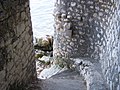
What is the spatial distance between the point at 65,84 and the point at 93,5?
5.74ft

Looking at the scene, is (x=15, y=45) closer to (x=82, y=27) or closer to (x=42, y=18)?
(x=82, y=27)

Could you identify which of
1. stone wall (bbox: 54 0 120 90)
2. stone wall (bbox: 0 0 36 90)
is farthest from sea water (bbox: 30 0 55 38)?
stone wall (bbox: 0 0 36 90)

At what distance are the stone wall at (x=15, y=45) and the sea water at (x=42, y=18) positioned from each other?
523cm

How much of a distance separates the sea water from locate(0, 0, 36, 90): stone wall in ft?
17.2

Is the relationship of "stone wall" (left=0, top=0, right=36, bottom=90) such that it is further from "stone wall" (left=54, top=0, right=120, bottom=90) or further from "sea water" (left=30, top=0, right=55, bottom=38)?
"sea water" (left=30, top=0, right=55, bottom=38)

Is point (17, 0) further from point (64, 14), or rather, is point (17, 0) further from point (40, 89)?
point (64, 14)

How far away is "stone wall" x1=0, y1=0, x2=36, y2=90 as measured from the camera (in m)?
2.70

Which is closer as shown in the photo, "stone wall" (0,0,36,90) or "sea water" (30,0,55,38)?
"stone wall" (0,0,36,90)

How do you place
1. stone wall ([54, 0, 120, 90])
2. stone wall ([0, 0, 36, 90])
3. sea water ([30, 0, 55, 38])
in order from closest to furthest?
stone wall ([0, 0, 36, 90])
stone wall ([54, 0, 120, 90])
sea water ([30, 0, 55, 38])

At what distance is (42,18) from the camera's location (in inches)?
401

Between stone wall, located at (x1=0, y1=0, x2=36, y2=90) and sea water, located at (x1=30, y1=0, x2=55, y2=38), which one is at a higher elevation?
sea water, located at (x1=30, y1=0, x2=55, y2=38)

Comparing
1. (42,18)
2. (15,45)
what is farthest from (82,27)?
(42,18)

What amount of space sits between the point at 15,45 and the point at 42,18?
7.21 m

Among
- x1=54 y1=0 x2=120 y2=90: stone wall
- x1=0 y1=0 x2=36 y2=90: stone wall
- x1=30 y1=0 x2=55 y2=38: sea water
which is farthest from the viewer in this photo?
x1=30 y1=0 x2=55 y2=38: sea water
